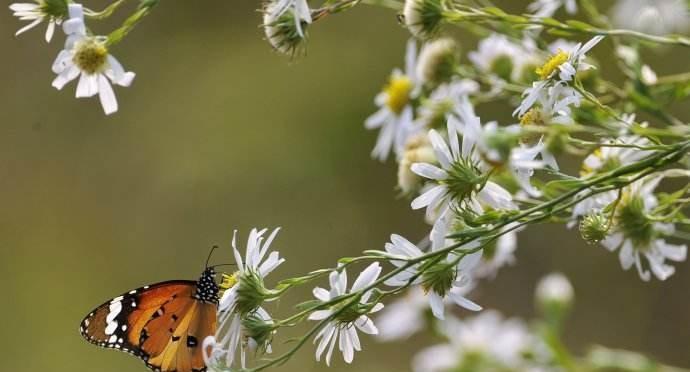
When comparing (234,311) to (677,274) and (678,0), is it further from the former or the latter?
(677,274)

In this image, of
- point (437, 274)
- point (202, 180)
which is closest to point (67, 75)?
point (437, 274)

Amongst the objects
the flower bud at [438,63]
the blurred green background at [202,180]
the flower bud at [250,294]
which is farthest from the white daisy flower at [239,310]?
the blurred green background at [202,180]

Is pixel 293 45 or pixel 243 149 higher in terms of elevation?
pixel 293 45

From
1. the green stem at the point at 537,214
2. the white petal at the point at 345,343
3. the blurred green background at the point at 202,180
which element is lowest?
the blurred green background at the point at 202,180

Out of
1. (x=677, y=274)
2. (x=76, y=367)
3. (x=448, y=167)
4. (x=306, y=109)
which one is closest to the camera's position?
(x=448, y=167)

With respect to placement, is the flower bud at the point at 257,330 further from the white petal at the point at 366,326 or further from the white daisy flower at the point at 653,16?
the white daisy flower at the point at 653,16

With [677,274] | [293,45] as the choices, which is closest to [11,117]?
[677,274]

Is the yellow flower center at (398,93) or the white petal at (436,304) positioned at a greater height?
the yellow flower center at (398,93)
